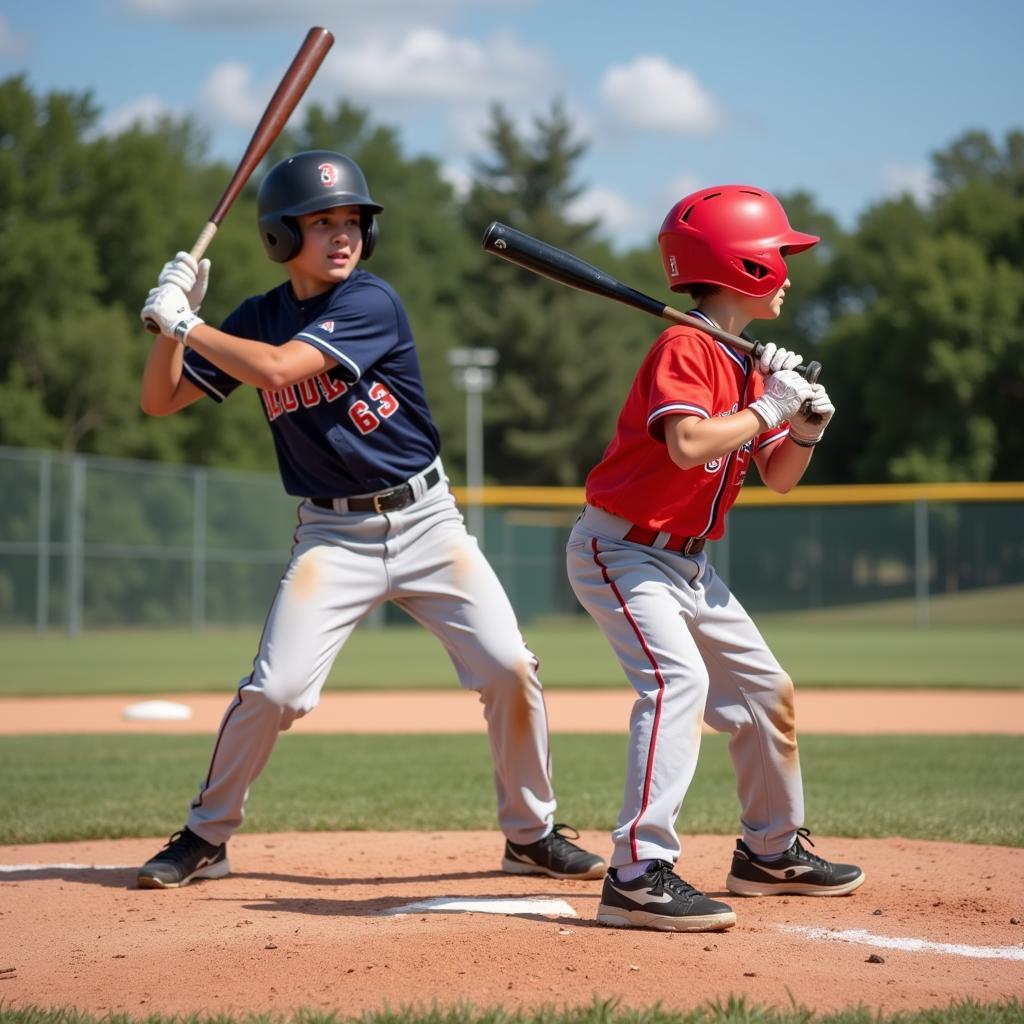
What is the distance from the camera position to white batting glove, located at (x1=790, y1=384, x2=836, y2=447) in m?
3.96

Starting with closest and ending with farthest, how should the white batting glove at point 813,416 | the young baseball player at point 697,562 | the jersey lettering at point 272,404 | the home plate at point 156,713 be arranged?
the young baseball player at point 697,562 < the white batting glove at point 813,416 < the jersey lettering at point 272,404 < the home plate at point 156,713

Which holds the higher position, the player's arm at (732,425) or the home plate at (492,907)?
the player's arm at (732,425)

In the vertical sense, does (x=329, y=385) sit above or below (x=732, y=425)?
above

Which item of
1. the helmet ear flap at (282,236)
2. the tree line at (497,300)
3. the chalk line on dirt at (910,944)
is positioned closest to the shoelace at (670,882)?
the chalk line on dirt at (910,944)

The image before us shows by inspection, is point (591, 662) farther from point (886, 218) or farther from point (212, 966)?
point (886, 218)

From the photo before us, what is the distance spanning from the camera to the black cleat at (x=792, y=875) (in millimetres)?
4336

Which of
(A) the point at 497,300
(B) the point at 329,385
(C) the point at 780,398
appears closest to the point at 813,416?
(C) the point at 780,398

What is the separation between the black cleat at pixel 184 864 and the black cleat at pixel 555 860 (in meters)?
0.97

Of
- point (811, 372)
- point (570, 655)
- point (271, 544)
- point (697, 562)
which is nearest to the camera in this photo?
point (811, 372)

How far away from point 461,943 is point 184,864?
1.44 meters

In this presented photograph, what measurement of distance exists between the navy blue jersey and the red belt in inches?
34.6

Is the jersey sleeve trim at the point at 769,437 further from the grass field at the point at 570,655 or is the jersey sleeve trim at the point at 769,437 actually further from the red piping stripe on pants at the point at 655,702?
the grass field at the point at 570,655

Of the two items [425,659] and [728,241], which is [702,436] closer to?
[728,241]

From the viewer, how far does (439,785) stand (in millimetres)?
7242
